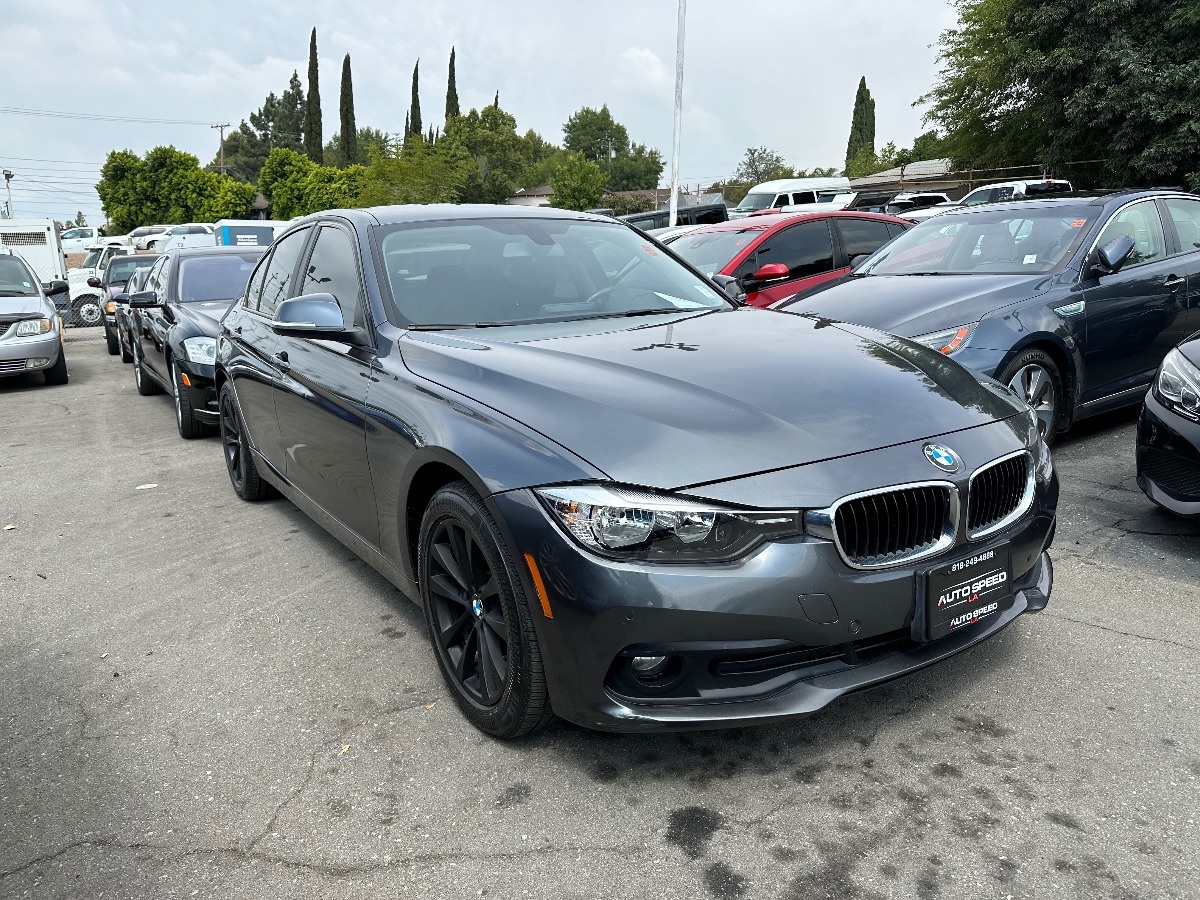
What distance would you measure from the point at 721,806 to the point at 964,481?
109 centimetres

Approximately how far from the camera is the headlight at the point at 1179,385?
14.5 ft

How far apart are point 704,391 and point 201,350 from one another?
6017mm

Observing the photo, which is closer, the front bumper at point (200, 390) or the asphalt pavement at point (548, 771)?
the asphalt pavement at point (548, 771)

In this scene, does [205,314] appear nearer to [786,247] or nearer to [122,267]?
[786,247]

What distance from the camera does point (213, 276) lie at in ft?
31.2

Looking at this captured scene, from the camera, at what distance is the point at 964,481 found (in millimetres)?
2760

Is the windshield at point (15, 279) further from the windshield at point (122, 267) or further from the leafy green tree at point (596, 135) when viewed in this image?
the leafy green tree at point (596, 135)

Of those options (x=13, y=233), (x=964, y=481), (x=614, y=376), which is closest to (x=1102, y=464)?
(x=964, y=481)

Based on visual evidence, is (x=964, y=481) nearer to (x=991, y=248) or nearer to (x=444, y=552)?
(x=444, y=552)

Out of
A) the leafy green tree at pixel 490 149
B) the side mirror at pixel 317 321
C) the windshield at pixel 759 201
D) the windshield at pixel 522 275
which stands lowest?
the side mirror at pixel 317 321

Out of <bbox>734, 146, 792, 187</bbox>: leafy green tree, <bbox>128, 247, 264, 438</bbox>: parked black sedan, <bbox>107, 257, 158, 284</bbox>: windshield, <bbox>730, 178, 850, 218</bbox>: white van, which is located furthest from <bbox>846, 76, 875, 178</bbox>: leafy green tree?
<bbox>128, 247, 264, 438</bbox>: parked black sedan

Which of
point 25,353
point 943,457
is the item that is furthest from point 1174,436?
point 25,353

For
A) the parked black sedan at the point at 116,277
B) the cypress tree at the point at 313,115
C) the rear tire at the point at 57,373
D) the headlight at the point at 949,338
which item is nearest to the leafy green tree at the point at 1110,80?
the headlight at the point at 949,338

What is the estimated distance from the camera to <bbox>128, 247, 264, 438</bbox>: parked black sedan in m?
8.01
